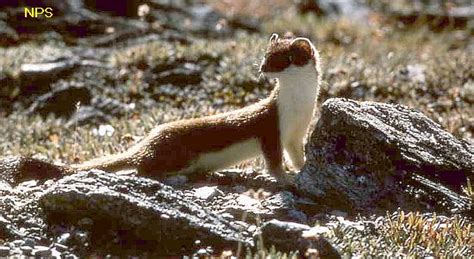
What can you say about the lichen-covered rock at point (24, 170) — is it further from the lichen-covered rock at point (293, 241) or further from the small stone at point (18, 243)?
the lichen-covered rock at point (293, 241)

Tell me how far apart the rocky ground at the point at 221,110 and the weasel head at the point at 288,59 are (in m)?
0.44

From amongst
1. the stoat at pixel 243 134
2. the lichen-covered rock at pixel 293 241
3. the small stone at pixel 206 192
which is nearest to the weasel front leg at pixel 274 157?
the stoat at pixel 243 134

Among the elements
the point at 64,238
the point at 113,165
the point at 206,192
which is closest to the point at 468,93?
the point at 206,192

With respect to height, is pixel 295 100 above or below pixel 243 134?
above

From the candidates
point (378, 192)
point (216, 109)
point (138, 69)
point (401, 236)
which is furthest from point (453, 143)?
point (138, 69)

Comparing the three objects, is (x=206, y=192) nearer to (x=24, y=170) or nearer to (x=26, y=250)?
(x=24, y=170)

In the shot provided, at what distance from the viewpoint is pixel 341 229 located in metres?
6.58

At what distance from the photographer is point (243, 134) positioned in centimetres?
780

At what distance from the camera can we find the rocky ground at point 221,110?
629cm

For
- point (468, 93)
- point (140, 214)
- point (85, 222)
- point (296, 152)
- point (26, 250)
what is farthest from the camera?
point (468, 93)

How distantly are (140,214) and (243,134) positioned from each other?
71.8 inches

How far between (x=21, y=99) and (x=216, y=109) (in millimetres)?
3306

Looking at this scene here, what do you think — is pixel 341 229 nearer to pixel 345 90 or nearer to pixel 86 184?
pixel 86 184

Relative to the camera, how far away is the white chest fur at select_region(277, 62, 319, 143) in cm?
787
